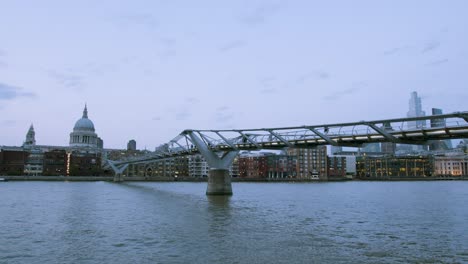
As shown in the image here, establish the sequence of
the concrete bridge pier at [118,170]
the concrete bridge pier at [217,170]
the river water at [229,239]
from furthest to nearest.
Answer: the concrete bridge pier at [118,170]
the concrete bridge pier at [217,170]
the river water at [229,239]

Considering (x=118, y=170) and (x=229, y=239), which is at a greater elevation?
(x=118, y=170)

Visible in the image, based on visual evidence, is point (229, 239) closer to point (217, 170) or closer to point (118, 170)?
point (217, 170)

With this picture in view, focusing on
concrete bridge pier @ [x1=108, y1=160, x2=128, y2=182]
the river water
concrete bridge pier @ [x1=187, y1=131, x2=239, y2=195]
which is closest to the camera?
the river water

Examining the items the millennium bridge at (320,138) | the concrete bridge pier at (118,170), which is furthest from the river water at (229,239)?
the concrete bridge pier at (118,170)

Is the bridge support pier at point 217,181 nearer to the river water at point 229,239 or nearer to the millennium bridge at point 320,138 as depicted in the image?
the millennium bridge at point 320,138

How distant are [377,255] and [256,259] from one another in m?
6.17

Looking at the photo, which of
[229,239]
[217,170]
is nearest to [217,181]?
[217,170]

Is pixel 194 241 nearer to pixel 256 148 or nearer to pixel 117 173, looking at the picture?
pixel 256 148

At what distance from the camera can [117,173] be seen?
168875 millimetres

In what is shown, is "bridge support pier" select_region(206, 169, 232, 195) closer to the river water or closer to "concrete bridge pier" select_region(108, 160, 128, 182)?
the river water

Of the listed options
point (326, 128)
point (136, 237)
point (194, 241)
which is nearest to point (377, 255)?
point (194, 241)

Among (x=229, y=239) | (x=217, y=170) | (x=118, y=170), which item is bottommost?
(x=229, y=239)

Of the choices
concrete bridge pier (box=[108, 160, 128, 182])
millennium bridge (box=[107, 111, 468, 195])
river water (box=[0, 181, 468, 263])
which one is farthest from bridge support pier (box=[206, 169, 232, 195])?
concrete bridge pier (box=[108, 160, 128, 182])

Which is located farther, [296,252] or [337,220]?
[337,220]
